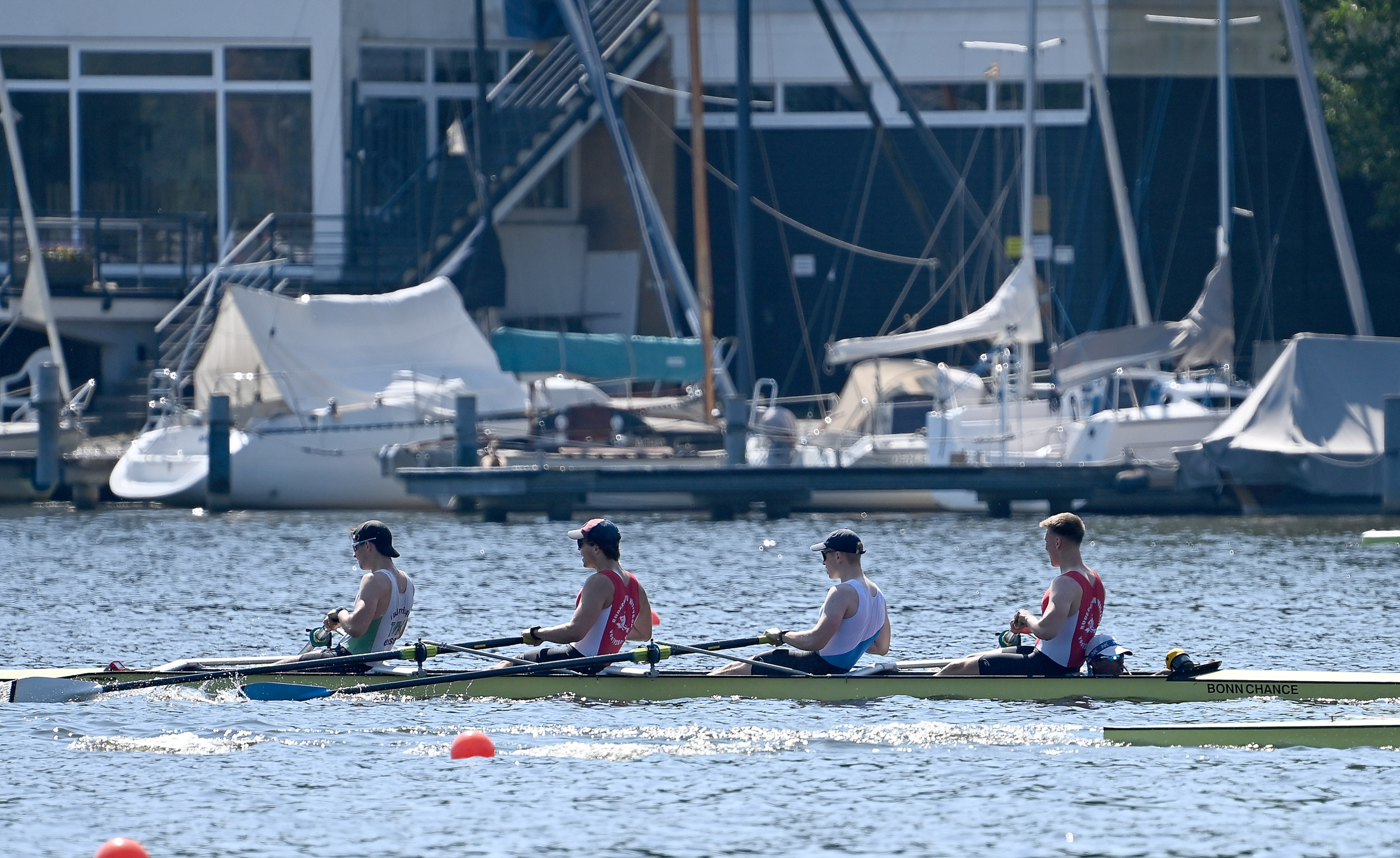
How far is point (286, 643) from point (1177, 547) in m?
11.8

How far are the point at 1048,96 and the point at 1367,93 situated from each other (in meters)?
5.56

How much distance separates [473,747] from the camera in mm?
11930

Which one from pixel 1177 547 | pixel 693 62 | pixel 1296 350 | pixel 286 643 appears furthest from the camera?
A: pixel 693 62

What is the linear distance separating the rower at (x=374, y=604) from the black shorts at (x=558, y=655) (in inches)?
35.3

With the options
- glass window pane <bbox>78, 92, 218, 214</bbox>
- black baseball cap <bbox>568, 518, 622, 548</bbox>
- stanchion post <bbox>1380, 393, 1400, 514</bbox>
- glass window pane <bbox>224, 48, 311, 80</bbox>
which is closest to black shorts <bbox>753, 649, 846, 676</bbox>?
black baseball cap <bbox>568, 518, 622, 548</bbox>

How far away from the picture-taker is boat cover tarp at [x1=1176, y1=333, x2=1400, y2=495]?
986 inches

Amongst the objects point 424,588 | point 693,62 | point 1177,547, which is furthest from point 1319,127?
point 424,588

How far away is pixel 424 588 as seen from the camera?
2055 cm

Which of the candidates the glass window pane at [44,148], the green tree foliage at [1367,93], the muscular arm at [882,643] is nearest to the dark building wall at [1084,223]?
the green tree foliage at [1367,93]

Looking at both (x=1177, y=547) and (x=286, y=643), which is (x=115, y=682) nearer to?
(x=286, y=643)

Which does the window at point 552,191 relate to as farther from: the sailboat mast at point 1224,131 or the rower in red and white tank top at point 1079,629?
the rower in red and white tank top at point 1079,629

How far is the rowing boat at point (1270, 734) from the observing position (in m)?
11.5

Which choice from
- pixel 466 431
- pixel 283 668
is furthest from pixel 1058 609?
pixel 466 431

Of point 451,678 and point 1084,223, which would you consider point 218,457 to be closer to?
point 451,678
